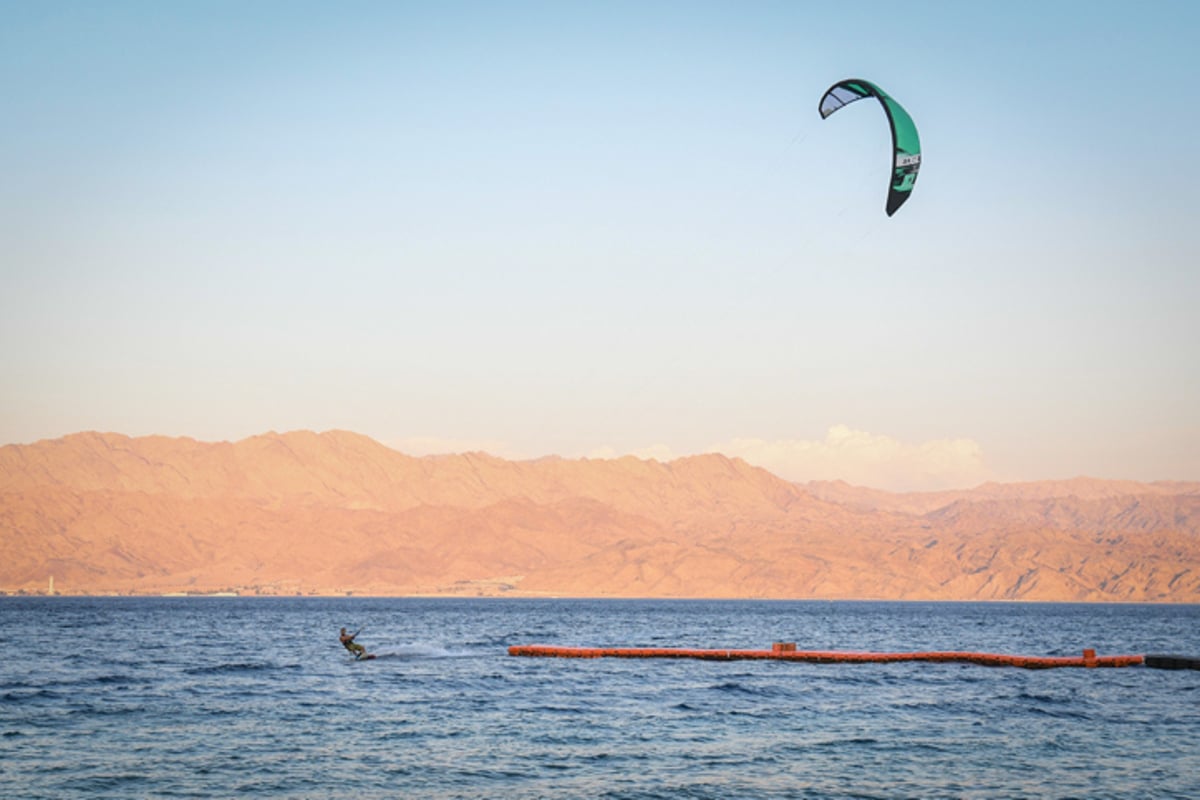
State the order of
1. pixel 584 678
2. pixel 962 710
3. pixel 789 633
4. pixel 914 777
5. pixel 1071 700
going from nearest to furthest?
pixel 914 777 → pixel 962 710 → pixel 1071 700 → pixel 584 678 → pixel 789 633

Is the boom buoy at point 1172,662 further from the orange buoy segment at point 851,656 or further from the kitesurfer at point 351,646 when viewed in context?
the kitesurfer at point 351,646

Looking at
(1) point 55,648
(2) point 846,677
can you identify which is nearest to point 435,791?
(2) point 846,677

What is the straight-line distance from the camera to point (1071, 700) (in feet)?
132

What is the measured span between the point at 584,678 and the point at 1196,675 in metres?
24.4

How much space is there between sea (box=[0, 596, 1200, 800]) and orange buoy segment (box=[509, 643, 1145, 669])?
896 millimetres

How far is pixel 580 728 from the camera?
33.5 meters

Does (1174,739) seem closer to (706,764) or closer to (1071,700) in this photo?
(1071,700)

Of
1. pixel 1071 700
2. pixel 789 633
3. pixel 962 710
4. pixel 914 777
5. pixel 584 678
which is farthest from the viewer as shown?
pixel 789 633

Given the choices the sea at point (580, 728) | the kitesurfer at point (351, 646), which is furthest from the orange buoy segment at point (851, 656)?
the kitesurfer at point (351, 646)

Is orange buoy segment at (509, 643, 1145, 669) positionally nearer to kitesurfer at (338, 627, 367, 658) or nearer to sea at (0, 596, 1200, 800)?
sea at (0, 596, 1200, 800)

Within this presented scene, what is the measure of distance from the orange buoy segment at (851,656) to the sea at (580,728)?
2.94ft

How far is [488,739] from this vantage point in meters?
31.6

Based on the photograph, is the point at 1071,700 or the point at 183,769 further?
the point at 1071,700

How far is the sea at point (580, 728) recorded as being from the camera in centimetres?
2589
